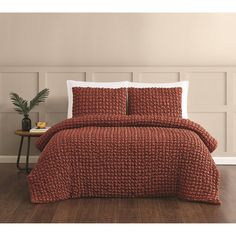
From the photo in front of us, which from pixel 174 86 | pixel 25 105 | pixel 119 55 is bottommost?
pixel 25 105

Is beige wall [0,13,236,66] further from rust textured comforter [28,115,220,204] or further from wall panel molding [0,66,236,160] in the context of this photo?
rust textured comforter [28,115,220,204]

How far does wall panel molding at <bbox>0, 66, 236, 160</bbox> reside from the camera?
551 cm

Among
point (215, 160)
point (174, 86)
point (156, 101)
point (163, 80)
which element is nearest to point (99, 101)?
point (156, 101)

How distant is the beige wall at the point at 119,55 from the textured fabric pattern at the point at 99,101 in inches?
23.8

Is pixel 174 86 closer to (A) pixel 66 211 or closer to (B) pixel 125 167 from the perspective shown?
(B) pixel 125 167

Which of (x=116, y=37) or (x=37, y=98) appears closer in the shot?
(x=37, y=98)

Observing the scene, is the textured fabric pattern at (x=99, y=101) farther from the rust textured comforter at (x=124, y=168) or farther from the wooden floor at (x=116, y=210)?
the wooden floor at (x=116, y=210)

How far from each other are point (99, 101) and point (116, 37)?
3.28 ft

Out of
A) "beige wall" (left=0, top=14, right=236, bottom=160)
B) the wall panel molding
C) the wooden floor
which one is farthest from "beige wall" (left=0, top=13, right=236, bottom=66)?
the wooden floor

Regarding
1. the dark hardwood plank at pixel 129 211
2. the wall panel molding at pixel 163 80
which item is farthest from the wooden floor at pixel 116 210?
the wall panel molding at pixel 163 80

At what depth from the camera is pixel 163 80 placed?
18.2 ft

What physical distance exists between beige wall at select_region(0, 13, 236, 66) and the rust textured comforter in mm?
1949

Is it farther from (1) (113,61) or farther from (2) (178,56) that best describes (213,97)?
(1) (113,61)

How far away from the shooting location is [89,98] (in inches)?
193
